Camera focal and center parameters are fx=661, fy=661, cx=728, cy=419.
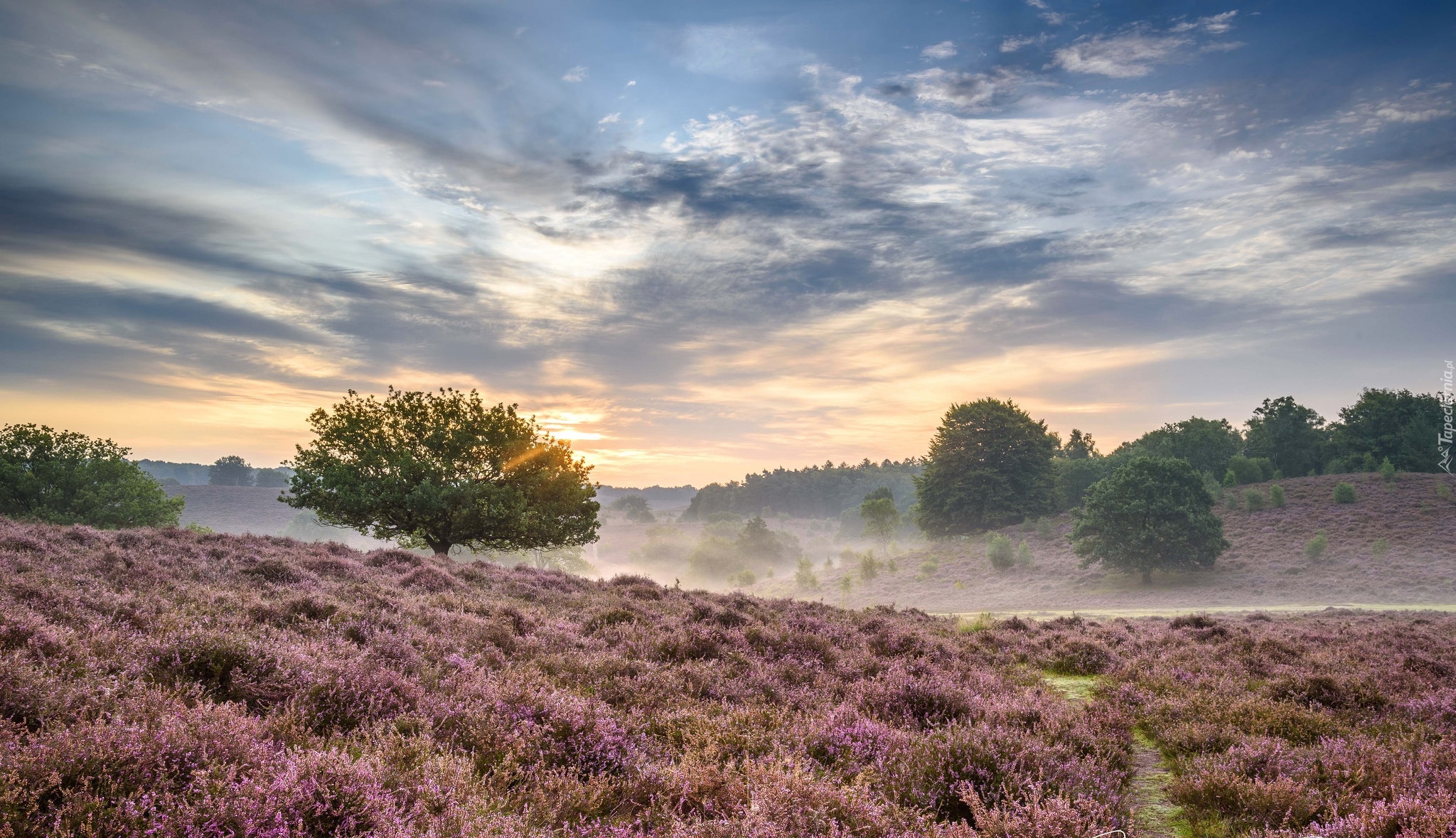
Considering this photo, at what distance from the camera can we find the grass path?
16.7 ft

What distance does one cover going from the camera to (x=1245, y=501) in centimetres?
5875

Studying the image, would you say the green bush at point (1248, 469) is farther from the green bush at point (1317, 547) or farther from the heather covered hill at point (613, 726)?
the heather covered hill at point (613, 726)

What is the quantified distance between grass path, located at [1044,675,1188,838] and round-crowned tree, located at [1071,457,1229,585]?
169 ft

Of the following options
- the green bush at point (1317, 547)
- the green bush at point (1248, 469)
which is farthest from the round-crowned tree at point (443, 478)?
the green bush at point (1248, 469)

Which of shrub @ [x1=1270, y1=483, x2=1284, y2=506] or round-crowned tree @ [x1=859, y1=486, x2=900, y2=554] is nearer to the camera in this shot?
shrub @ [x1=1270, y1=483, x2=1284, y2=506]

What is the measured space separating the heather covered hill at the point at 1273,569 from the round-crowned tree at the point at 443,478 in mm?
30310

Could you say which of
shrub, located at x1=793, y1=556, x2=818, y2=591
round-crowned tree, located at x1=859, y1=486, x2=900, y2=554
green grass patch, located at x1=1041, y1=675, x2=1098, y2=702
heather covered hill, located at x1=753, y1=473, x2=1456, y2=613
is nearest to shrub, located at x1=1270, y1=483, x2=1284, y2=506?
heather covered hill, located at x1=753, y1=473, x2=1456, y2=613

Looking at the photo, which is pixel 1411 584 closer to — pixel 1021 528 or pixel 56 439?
pixel 1021 528

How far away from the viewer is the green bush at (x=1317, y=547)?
47.0 meters

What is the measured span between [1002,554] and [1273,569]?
63.0 feet

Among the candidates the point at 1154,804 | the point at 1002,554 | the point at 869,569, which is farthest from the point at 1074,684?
the point at 869,569

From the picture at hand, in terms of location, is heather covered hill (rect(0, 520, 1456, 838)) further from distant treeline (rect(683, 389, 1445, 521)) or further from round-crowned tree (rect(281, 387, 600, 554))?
distant treeline (rect(683, 389, 1445, 521))

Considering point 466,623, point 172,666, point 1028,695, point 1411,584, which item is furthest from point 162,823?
point 1411,584

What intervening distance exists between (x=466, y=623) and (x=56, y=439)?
45371 millimetres
